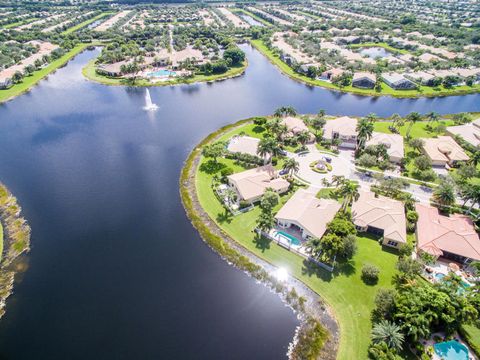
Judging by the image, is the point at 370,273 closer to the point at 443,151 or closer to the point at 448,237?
the point at 448,237

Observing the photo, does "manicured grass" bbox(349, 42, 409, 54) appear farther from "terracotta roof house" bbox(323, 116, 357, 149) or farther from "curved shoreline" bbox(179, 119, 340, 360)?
"curved shoreline" bbox(179, 119, 340, 360)

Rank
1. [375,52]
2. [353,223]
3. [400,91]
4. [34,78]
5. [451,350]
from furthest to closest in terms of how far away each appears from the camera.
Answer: [375,52] → [34,78] → [400,91] → [353,223] → [451,350]

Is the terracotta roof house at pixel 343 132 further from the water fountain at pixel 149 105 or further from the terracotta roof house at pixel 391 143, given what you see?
the water fountain at pixel 149 105

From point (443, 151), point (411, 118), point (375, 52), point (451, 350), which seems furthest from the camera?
point (375, 52)

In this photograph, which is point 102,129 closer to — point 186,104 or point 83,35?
point 186,104

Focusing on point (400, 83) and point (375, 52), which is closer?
point (400, 83)

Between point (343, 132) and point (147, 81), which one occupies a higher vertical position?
point (343, 132)

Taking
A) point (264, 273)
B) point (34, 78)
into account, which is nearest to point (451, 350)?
point (264, 273)

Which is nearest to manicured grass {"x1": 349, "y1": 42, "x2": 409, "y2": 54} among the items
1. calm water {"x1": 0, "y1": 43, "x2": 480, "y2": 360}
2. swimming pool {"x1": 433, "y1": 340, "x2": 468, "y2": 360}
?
calm water {"x1": 0, "y1": 43, "x2": 480, "y2": 360}
